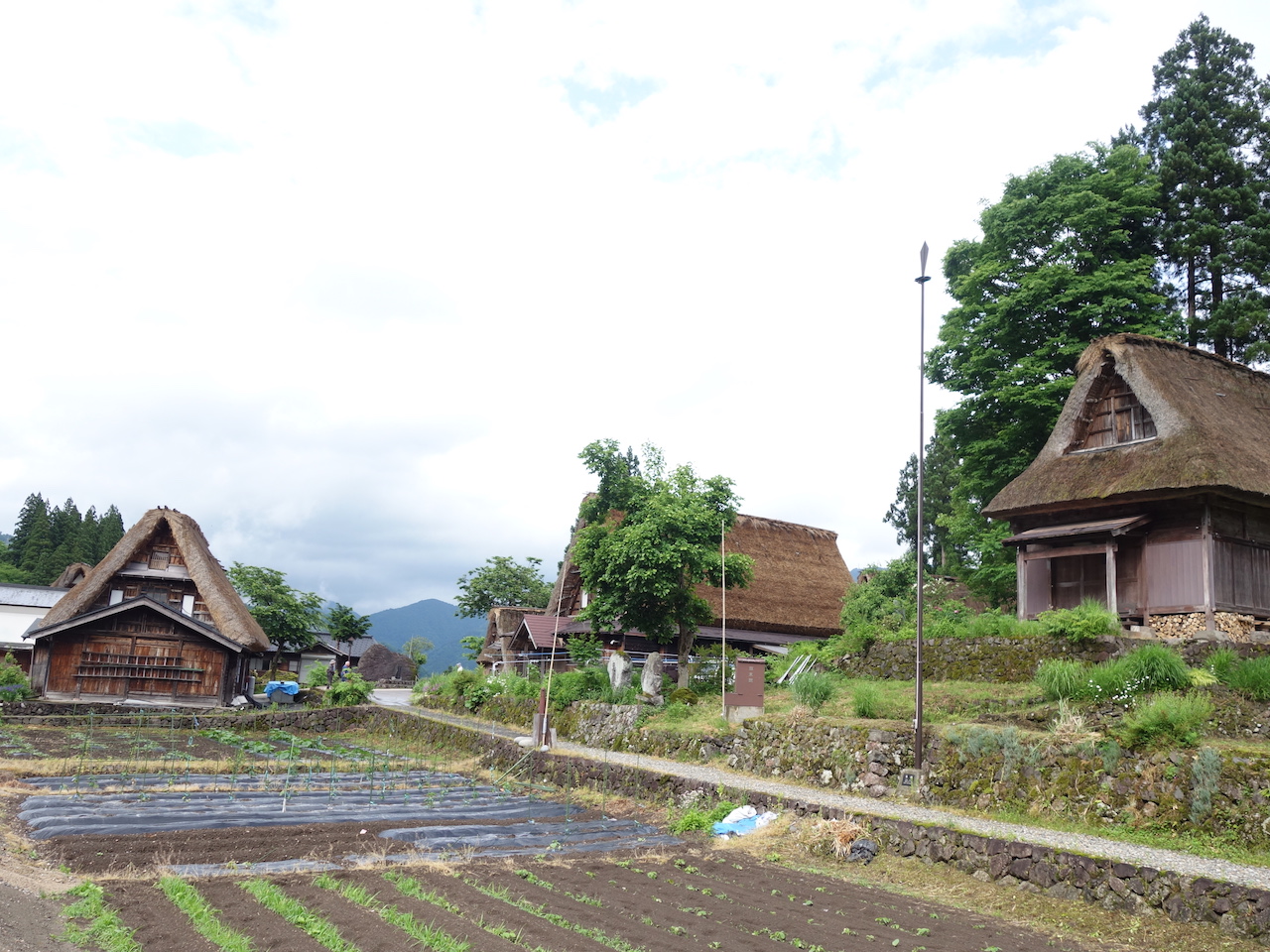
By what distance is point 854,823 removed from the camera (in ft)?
40.6

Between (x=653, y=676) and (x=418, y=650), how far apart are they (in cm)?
5870

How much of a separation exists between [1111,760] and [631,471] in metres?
16.2

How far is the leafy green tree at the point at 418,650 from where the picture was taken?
222 ft

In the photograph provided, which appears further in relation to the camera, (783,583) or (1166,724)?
(783,583)

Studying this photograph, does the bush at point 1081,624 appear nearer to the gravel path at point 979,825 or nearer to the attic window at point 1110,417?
the attic window at point 1110,417

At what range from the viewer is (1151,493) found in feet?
62.8

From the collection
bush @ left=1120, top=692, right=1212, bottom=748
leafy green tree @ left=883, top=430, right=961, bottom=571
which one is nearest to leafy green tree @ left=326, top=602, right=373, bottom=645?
leafy green tree @ left=883, top=430, right=961, bottom=571

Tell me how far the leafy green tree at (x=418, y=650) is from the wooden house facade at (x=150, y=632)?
28.1 metres

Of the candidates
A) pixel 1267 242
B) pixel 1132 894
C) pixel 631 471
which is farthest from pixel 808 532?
pixel 1132 894

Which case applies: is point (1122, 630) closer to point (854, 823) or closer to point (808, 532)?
point (854, 823)

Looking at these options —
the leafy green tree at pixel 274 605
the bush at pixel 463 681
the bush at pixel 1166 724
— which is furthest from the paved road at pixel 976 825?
the leafy green tree at pixel 274 605

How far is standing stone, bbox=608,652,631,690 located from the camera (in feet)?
76.9

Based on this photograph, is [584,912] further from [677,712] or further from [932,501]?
[932,501]

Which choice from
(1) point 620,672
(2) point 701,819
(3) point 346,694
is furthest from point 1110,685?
(3) point 346,694
